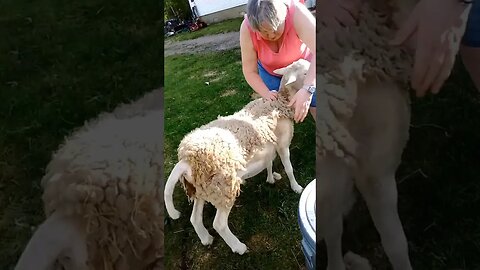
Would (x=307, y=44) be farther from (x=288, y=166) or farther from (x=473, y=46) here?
(x=473, y=46)

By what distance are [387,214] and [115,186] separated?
500mm

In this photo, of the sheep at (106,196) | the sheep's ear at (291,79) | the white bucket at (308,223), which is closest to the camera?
the sheep at (106,196)

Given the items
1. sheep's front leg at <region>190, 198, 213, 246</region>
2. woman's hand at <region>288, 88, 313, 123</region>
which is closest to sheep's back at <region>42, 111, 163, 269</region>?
sheep's front leg at <region>190, 198, 213, 246</region>

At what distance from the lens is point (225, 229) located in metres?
1.45

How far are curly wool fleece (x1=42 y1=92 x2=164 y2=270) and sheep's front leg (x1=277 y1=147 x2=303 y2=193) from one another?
1.75 feet

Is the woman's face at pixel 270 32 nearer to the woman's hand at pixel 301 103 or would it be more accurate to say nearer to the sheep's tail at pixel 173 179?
the woman's hand at pixel 301 103

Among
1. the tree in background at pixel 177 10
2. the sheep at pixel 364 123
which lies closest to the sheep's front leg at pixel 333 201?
the sheep at pixel 364 123

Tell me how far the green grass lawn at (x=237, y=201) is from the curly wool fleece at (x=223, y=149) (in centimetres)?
6

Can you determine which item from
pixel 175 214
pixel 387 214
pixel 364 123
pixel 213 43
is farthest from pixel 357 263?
pixel 213 43

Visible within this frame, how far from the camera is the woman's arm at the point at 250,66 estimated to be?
1.43 m

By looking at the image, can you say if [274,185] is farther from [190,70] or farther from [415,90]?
[415,90]

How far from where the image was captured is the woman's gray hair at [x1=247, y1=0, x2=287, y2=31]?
4.35 ft

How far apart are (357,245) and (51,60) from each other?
2.16 feet

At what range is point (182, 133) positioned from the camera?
1.45 meters
